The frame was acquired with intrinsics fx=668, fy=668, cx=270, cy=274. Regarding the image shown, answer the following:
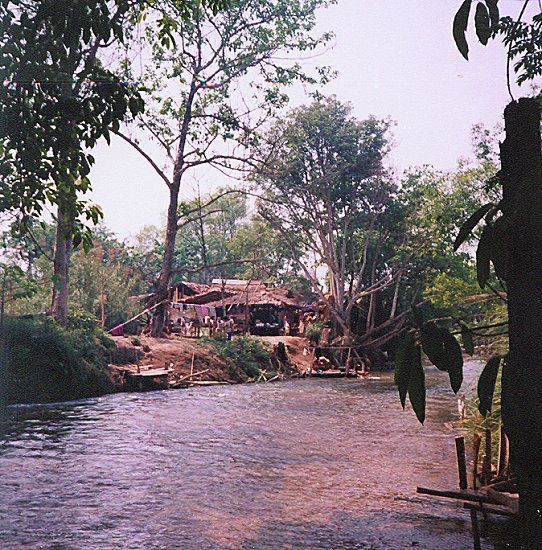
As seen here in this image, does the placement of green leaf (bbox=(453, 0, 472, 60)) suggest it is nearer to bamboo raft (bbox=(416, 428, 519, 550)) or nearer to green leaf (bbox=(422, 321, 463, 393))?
green leaf (bbox=(422, 321, 463, 393))

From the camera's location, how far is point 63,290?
19.8 m

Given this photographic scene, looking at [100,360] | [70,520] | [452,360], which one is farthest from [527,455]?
[100,360]

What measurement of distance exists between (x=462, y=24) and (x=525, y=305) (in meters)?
0.90

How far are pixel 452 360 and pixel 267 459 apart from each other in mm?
9252

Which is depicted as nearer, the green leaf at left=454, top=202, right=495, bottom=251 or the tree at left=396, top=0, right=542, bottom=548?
the tree at left=396, top=0, right=542, bottom=548

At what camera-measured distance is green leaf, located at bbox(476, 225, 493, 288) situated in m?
1.84

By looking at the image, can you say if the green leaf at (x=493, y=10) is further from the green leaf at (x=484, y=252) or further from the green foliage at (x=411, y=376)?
the green foliage at (x=411, y=376)

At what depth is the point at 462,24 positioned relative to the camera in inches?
71.8

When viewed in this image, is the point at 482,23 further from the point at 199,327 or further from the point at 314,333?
the point at 314,333

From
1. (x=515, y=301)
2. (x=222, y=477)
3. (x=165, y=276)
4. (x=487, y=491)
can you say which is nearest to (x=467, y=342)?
(x=515, y=301)

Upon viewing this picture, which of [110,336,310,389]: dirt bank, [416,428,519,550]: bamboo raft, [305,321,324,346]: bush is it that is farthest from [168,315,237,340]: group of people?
[416,428,519,550]: bamboo raft

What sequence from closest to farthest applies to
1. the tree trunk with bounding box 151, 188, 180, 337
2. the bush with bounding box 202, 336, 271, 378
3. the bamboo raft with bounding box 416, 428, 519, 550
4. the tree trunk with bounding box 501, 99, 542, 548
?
1. the tree trunk with bounding box 501, 99, 542, 548
2. the bamboo raft with bounding box 416, 428, 519, 550
3. the bush with bounding box 202, 336, 271, 378
4. the tree trunk with bounding box 151, 188, 180, 337

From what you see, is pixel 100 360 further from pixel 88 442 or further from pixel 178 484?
pixel 178 484

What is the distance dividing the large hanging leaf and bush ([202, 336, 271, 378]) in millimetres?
22837
